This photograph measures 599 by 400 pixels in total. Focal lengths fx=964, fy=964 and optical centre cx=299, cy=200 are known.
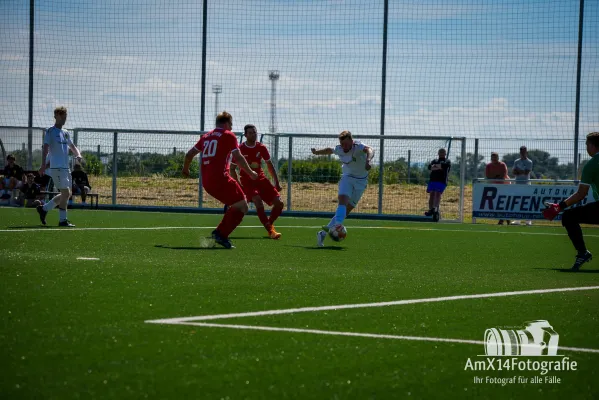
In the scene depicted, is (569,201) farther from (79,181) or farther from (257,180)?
(79,181)

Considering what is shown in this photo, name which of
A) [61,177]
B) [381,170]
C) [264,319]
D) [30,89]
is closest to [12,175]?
[30,89]

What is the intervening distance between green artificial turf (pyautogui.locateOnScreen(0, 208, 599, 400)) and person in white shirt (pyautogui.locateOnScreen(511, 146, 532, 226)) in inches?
435

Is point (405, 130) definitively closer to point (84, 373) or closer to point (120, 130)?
point (120, 130)

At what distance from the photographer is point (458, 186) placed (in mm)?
24953

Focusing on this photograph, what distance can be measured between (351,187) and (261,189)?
8.01 ft

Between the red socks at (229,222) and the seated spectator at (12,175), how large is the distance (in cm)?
1370

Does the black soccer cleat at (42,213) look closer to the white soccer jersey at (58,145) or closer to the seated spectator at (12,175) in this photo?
the white soccer jersey at (58,145)

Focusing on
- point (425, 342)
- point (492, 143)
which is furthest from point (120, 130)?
point (425, 342)

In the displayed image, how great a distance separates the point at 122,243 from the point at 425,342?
7.72 metres

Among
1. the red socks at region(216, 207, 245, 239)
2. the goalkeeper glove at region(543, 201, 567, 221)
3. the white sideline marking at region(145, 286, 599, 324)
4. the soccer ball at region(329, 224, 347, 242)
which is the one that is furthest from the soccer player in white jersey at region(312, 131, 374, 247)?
the white sideline marking at region(145, 286, 599, 324)

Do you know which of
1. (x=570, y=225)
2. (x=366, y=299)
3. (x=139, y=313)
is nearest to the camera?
(x=139, y=313)

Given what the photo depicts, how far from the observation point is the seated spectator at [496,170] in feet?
78.3


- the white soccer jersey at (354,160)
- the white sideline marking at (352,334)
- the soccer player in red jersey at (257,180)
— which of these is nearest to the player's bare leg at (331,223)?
the white soccer jersey at (354,160)

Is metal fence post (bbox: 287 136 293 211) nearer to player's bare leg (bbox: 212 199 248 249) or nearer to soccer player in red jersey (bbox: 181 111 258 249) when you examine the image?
soccer player in red jersey (bbox: 181 111 258 249)
